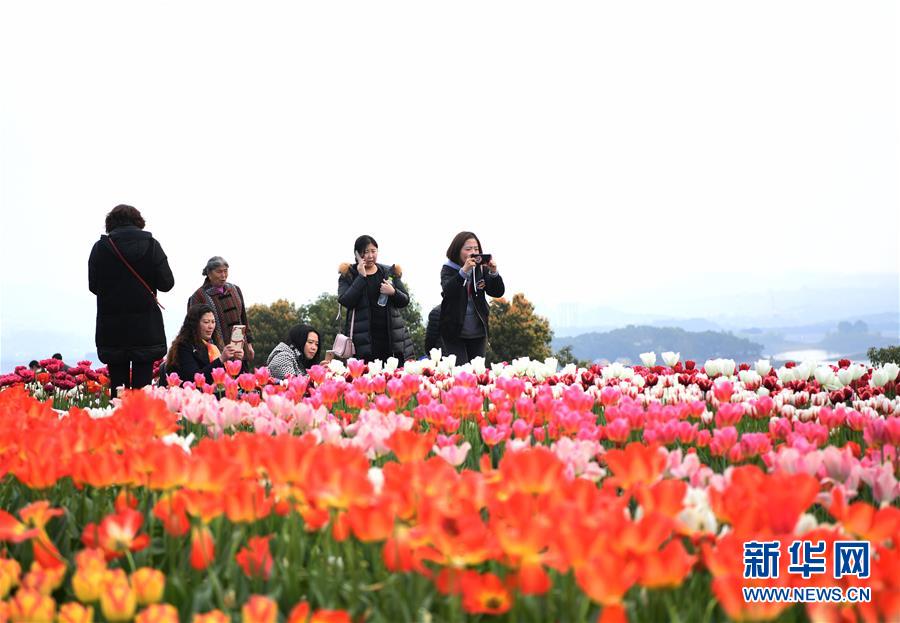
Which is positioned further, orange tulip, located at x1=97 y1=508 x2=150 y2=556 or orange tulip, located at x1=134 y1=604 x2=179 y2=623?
orange tulip, located at x1=97 y1=508 x2=150 y2=556

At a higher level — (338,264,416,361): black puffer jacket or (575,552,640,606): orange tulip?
(338,264,416,361): black puffer jacket

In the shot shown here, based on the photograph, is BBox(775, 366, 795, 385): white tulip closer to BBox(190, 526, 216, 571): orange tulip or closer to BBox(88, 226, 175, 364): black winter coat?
BBox(190, 526, 216, 571): orange tulip

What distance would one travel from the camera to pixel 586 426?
180 inches

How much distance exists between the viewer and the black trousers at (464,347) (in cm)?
1259

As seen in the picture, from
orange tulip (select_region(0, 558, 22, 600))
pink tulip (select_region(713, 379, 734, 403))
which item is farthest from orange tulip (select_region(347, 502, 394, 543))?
pink tulip (select_region(713, 379, 734, 403))

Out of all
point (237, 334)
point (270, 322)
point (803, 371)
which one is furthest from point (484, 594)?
point (270, 322)

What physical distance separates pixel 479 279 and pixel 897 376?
233 inches

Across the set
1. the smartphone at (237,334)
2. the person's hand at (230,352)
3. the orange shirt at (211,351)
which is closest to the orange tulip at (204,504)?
the smartphone at (237,334)

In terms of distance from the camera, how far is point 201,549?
2770 millimetres

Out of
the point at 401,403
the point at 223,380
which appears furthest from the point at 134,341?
the point at 401,403

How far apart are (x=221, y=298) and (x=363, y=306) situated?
6.64ft


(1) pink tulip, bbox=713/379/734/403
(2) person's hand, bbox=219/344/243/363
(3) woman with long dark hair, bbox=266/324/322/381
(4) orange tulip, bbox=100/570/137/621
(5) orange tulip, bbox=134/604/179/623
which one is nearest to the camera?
(5) orange tulip, bbox=134/604/179/623

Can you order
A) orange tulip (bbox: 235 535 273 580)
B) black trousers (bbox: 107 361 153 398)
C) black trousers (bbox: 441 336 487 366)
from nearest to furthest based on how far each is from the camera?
orange tulip (bbox: 235 535 273 580) < black trousers (bbox: 107 361 153 398) < black trousers (bbox: 441 336 487 366)

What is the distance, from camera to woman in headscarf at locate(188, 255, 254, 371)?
12188 mm
